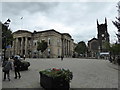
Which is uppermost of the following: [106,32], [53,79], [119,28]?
[106,32]

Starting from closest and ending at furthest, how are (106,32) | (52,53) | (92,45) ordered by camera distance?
(52,53) → (106,32) → (92,45)

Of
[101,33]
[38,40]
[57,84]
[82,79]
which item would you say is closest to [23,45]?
[38,40]

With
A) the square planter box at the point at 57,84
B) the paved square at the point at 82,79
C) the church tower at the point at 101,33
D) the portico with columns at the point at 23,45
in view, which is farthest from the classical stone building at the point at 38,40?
the square planter box at the point at 57,84

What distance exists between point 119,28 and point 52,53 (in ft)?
153

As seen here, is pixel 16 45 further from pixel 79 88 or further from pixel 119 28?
pixel 79 88

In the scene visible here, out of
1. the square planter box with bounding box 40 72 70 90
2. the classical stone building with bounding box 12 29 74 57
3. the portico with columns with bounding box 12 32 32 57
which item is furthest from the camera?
the portico with columns with bounding box 12 32 32 57

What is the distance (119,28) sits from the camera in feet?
53.2

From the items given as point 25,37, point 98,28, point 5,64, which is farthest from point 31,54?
point 5,64

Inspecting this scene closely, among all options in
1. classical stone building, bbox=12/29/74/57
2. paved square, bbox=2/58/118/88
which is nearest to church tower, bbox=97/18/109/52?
classical stone building, bbox=12/29/74/57

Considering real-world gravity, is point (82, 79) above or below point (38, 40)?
below

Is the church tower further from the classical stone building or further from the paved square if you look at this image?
the paved square

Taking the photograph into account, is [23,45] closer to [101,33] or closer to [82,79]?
[101,33]

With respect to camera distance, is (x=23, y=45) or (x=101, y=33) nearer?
(x=23, y=45)

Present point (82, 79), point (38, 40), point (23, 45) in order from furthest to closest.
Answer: point (23, 45) < point (38, 40) < point (82, 79)
